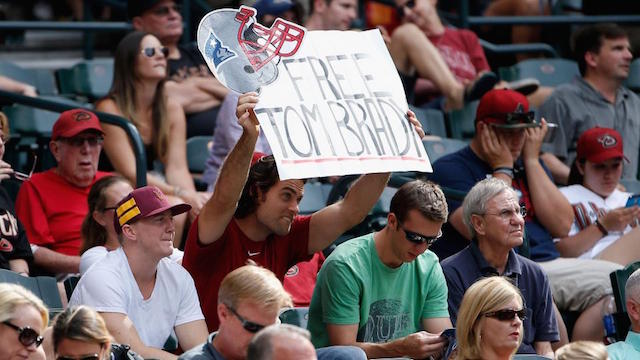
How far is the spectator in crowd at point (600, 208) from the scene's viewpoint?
7.95m

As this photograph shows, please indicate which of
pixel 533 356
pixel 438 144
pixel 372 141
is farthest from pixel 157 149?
pixel 533 356

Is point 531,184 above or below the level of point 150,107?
below

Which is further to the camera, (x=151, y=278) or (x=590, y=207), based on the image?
(x=590, y=207)

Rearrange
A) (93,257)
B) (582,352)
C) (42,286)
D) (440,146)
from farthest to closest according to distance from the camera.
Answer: (440,146) < (93,257) < (42,286) < (582,352)

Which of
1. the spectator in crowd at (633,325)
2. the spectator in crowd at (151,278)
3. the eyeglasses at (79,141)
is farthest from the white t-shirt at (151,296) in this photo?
the spectator in crowd at (633,325)

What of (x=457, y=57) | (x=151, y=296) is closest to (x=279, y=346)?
(x=151, y=296)

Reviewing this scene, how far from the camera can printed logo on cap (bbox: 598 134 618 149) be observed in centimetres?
832

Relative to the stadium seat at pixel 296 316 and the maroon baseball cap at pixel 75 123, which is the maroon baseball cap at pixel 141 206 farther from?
the maroon baseball cap at pixel 75 123

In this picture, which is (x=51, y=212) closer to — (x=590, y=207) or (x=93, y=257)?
(x=93, y=257)

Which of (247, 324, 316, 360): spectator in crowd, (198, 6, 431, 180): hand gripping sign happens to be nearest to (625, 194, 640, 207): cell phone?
(198, 6, 431, 180): hand gripping sign

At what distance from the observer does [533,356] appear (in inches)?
230

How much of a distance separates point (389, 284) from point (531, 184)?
198 cm

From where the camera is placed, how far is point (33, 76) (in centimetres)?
987

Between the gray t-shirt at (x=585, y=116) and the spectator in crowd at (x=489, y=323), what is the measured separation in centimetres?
390
